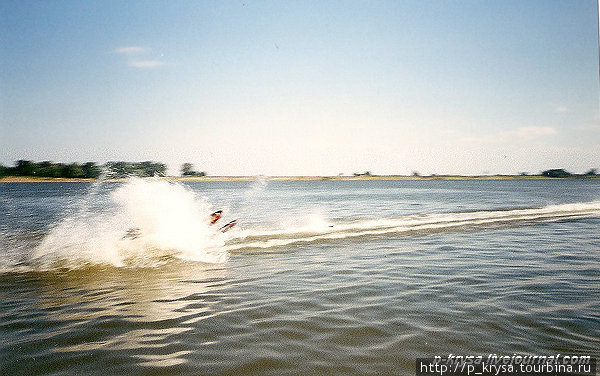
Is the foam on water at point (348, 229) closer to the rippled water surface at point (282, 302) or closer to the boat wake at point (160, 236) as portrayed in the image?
the boat wake at point (160, 236)

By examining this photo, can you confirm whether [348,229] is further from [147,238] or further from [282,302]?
[282,302]

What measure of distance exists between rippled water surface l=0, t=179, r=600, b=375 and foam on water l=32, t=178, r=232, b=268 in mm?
90

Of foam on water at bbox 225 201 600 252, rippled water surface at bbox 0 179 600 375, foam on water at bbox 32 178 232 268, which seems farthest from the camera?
foam on water at bbox 225 201 600 252

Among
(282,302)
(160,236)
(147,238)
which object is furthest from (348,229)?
(282,302)

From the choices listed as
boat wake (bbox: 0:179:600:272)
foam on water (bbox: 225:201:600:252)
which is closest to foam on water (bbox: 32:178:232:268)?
boat wake (bbox: 0:179:600:272)

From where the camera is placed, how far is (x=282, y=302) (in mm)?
7270

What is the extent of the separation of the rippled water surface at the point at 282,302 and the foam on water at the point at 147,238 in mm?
90

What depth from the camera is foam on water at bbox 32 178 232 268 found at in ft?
39.1

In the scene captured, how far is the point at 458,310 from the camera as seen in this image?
21.7 feet

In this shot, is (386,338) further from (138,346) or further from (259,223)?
(259,223)

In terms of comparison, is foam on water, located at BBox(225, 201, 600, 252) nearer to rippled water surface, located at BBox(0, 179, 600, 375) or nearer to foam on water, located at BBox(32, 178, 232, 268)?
rippled water surface, located at BBox(0, 179, 600, 375)

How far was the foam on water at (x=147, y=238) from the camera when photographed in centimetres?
1192

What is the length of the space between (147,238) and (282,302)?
8964 mm

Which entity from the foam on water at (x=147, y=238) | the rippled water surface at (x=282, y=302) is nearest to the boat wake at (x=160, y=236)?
the foam on water at (x=147, y=238)
